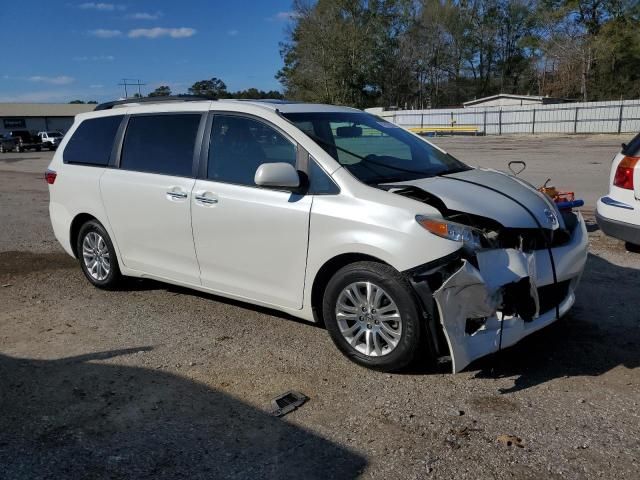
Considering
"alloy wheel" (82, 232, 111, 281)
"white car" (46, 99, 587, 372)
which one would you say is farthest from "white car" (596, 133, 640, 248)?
"alloy wheel" (82, 232, 111, 281)

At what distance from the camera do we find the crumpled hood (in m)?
3.87

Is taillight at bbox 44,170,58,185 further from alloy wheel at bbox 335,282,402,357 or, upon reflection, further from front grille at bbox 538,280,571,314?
front grille at bbox 538,280,571,314

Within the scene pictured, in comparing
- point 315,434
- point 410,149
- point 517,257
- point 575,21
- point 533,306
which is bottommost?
point 315,434

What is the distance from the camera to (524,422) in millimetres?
3318

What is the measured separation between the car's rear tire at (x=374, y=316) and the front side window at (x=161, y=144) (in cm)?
179

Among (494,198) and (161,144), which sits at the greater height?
(161,144)

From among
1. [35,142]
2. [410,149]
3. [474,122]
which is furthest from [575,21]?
[410,149]

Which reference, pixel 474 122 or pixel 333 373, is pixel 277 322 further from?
pixel 474 122

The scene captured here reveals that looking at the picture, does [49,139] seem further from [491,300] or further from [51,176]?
[491,300]

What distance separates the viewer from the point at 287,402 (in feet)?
11.9

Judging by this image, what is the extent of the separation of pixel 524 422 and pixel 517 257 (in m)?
1.01

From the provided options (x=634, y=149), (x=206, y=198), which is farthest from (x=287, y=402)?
(x=634, y=149)

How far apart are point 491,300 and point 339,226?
3.60 ft

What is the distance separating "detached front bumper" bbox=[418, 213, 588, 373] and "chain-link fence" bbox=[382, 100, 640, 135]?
32.9 meters
